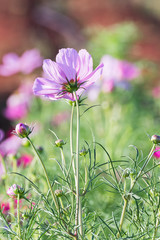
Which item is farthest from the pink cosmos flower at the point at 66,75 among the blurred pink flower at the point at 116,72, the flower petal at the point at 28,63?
the flower petal at the point at 28,63

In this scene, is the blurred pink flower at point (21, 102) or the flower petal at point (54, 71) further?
the blurred pink flower at point (21, 102)

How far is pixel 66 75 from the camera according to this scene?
1.26ft

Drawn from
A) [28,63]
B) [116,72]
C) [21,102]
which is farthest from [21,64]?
[116,72]

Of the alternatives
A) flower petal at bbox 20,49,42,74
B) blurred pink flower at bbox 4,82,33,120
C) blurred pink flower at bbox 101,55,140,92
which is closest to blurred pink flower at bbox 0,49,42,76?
flower petal at bbox 20,49,42,74

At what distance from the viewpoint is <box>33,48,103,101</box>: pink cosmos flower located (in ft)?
1.25

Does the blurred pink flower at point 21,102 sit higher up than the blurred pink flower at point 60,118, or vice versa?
the blurred pink flower at point 21,102

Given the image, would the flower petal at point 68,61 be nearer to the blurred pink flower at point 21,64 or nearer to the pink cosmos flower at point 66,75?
the pink cosmos flower at point 66,75

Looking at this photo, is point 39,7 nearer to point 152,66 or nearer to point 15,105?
point 152,66

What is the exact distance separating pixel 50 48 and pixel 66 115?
1.55 m

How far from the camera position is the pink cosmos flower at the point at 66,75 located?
38 centimetres

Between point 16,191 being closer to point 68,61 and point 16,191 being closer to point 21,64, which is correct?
point 68,61

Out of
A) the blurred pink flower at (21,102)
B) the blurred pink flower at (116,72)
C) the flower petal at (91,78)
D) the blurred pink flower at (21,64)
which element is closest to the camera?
the flower petal at (91,78)

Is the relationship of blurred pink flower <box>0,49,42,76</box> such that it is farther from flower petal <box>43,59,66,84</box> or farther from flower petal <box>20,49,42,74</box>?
flower petal <box>43,59,66,84</box>

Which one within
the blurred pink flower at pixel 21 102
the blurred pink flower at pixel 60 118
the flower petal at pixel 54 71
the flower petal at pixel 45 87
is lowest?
the flower petal at pixel 45 87
